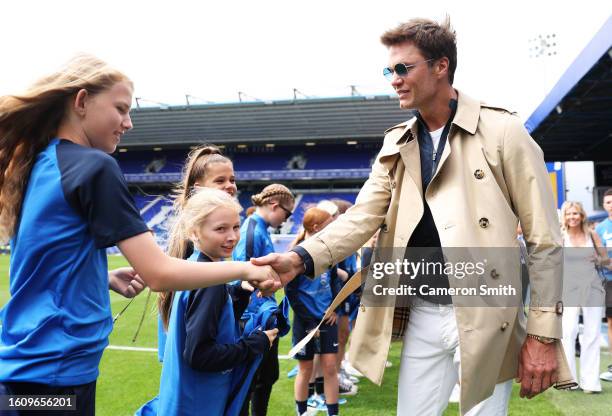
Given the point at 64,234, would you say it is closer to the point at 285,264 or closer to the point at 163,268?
the point at 163,268

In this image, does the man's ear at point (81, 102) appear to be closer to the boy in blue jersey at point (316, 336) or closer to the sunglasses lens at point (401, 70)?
the sunglasses lens at point (401, 70)

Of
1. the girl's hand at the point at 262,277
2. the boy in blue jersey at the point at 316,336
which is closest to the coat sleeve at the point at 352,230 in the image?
the girl's hand at the point at 262,277

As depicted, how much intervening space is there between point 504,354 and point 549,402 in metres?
3.45

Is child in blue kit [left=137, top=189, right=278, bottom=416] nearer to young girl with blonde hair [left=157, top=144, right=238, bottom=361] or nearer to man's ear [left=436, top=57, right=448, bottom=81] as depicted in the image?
young girl with blonde hair [left=157, top=144, right=238, bottom=361]

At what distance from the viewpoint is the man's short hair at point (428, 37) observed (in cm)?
240

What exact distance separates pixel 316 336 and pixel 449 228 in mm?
2706

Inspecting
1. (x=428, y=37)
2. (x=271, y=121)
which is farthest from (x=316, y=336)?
(x=271, y=121)

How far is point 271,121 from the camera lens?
3684 cm

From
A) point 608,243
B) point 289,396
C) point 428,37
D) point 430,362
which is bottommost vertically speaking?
point 289,396

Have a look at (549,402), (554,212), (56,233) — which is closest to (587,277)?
(549,402)

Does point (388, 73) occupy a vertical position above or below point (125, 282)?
above

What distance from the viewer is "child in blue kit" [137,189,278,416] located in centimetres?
246

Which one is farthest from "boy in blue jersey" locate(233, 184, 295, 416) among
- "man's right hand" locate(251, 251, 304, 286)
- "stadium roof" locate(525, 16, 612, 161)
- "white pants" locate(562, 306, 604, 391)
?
"stadium roof" locate(525, 16, 612, 161)

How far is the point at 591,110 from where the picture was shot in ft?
38.8
